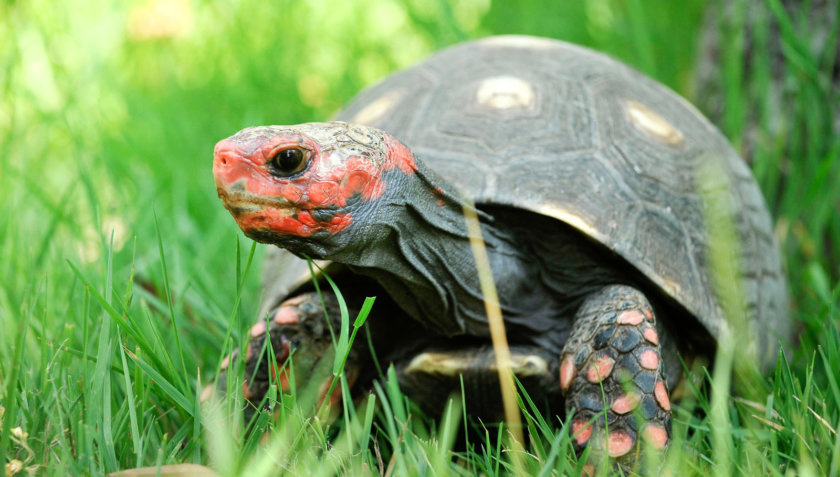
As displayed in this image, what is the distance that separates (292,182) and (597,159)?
1030 mm

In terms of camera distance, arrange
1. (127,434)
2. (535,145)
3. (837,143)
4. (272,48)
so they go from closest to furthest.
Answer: (127,434) < (535,145) < (837,143) < (272,48)

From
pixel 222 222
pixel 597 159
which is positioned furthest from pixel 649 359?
pixel 222 222

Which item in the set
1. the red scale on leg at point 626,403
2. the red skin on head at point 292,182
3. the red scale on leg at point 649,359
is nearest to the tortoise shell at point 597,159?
the red scale on leg at point 649,359

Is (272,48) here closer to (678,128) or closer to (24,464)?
(678,128)

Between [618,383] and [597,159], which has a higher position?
[597,159]

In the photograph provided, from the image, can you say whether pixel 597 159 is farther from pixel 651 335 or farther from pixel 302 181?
pixel 302 181

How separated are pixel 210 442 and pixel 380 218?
61cm

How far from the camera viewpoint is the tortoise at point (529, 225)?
168 cm

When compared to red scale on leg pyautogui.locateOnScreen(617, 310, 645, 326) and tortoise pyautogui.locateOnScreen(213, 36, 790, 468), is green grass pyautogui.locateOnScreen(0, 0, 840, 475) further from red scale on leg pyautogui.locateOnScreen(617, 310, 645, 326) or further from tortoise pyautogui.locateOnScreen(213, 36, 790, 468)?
red scale on leg pyautogui.locateOnScreen(617, 310, 645, 326)

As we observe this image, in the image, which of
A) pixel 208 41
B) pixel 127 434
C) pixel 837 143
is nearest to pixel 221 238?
pixel 127 434

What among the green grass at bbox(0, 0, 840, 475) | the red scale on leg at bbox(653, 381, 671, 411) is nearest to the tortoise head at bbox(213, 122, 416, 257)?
the green grass at bbox(0, 0, 840, 475)

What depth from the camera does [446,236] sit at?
194 centimetres

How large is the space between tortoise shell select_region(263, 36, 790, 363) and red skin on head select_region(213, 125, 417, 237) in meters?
0.50

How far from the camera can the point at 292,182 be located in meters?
1.59
